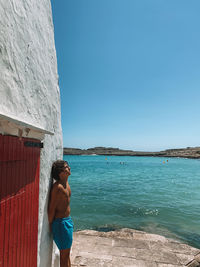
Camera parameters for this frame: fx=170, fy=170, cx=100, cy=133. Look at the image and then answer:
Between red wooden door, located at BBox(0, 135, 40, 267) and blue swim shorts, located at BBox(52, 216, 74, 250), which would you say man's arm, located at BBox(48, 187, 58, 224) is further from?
red wooden door, located at BBox(0, 135, 40, 267)

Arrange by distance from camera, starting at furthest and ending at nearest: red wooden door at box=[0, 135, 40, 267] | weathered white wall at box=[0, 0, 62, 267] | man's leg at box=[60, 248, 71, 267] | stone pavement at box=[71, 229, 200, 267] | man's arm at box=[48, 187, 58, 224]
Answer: stone pavement at box=[71, 229, 200, 267]
man's leg at box=[60, 248, 71, 267]
man's arm at box=[48, 187, 58, 224]
weathered white wall at box=[0, 0, 62, 267]
red wooden door at box=[0, 135, 40, 267]

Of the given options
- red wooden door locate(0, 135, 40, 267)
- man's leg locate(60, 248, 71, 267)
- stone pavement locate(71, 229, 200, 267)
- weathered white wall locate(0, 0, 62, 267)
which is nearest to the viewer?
red wooden door locate(0, 135, 40, 267)

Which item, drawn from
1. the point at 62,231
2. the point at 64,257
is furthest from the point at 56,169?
the point at 64,257

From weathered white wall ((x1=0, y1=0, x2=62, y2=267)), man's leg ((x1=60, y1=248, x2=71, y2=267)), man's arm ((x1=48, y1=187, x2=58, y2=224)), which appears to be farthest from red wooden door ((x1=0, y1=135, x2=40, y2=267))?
man's leg ((x1=60, y1=248, x2=71, y2=267))

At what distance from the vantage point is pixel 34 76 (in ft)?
7.86

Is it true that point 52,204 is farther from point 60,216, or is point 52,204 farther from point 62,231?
point 62,231

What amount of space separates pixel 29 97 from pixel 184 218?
11.2 meters

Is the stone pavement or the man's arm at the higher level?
the man's arm

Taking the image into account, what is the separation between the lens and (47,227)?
111 inches

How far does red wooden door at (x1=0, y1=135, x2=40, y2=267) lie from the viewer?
162 centimetres

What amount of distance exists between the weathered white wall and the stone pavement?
1.82 m

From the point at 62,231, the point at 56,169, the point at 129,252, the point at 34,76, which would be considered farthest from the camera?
the point at 129,252

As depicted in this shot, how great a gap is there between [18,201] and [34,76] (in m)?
1.64

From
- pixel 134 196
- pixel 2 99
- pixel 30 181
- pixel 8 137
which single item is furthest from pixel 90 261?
pixel 134 196
